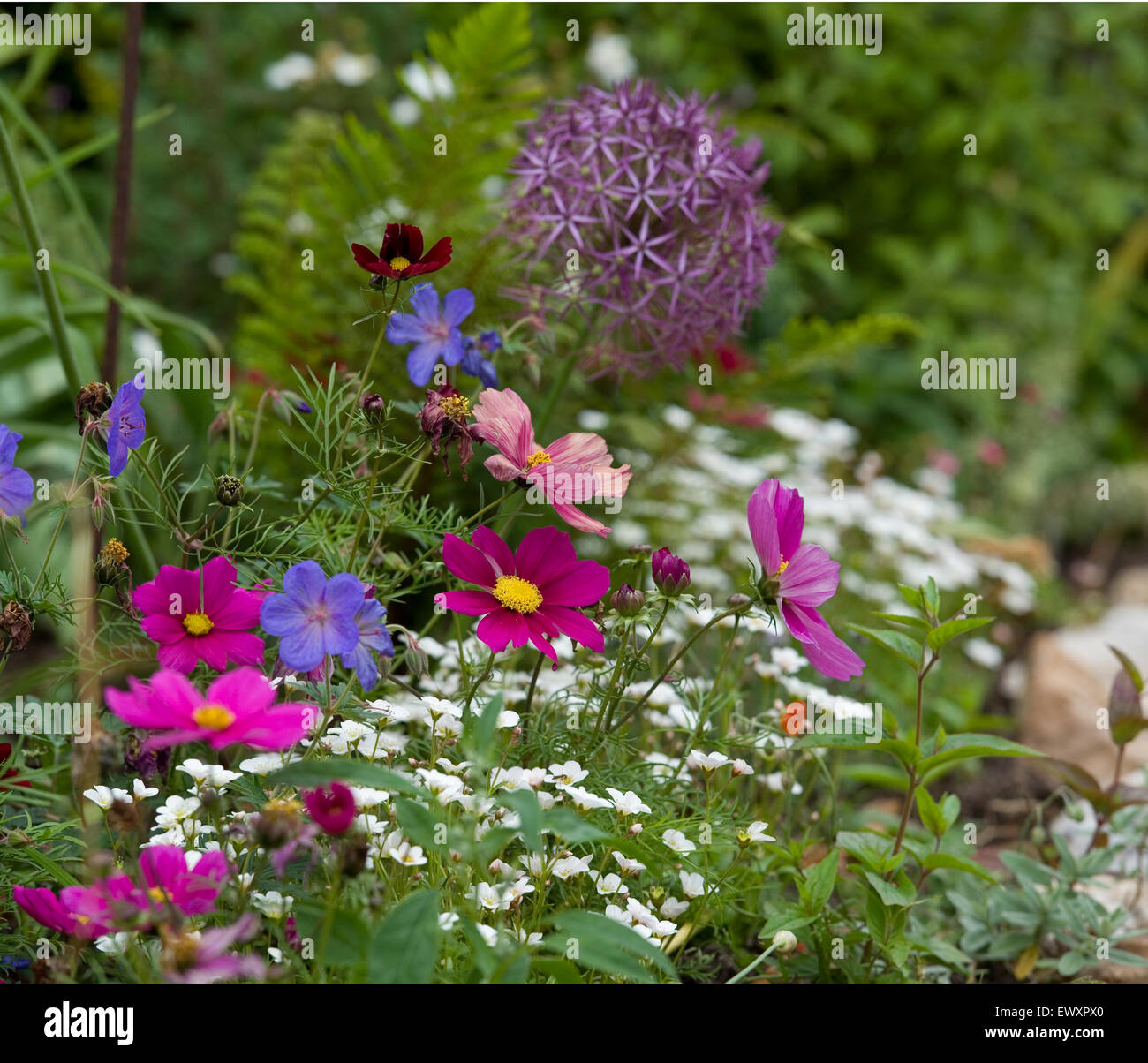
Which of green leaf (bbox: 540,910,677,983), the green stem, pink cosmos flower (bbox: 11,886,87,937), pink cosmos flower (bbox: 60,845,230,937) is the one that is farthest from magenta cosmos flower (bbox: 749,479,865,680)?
the green stem

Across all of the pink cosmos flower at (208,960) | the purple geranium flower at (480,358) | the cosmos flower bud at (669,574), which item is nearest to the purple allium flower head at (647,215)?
the purple geranium flower at (480,358)

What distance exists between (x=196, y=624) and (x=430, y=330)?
0.45 meters

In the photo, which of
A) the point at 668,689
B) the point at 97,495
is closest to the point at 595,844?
the point at 668,689

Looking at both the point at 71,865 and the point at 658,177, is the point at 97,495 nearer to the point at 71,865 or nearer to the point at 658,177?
the point at 71,865

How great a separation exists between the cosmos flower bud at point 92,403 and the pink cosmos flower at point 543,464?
360 millimetres

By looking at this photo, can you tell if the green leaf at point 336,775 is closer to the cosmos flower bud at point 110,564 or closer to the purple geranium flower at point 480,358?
the cosmos flower bud at point 110,564

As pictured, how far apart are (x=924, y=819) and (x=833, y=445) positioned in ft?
6.08

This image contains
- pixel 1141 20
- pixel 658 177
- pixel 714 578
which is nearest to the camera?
pixel 658 177

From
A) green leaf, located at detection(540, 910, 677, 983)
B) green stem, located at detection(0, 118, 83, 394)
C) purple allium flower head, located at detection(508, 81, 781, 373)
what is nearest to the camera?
green leaf, located at detection(540, 910, 677, 983)

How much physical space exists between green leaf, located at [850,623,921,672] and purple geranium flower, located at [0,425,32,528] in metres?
0.88

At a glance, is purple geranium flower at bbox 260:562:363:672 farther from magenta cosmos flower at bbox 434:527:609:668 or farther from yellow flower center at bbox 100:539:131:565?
yellow flower center at bbox 100:539:131:565

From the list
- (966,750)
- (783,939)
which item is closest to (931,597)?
(966,750)

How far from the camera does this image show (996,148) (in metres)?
4.25

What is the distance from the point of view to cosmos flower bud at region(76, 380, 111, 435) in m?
1.09
